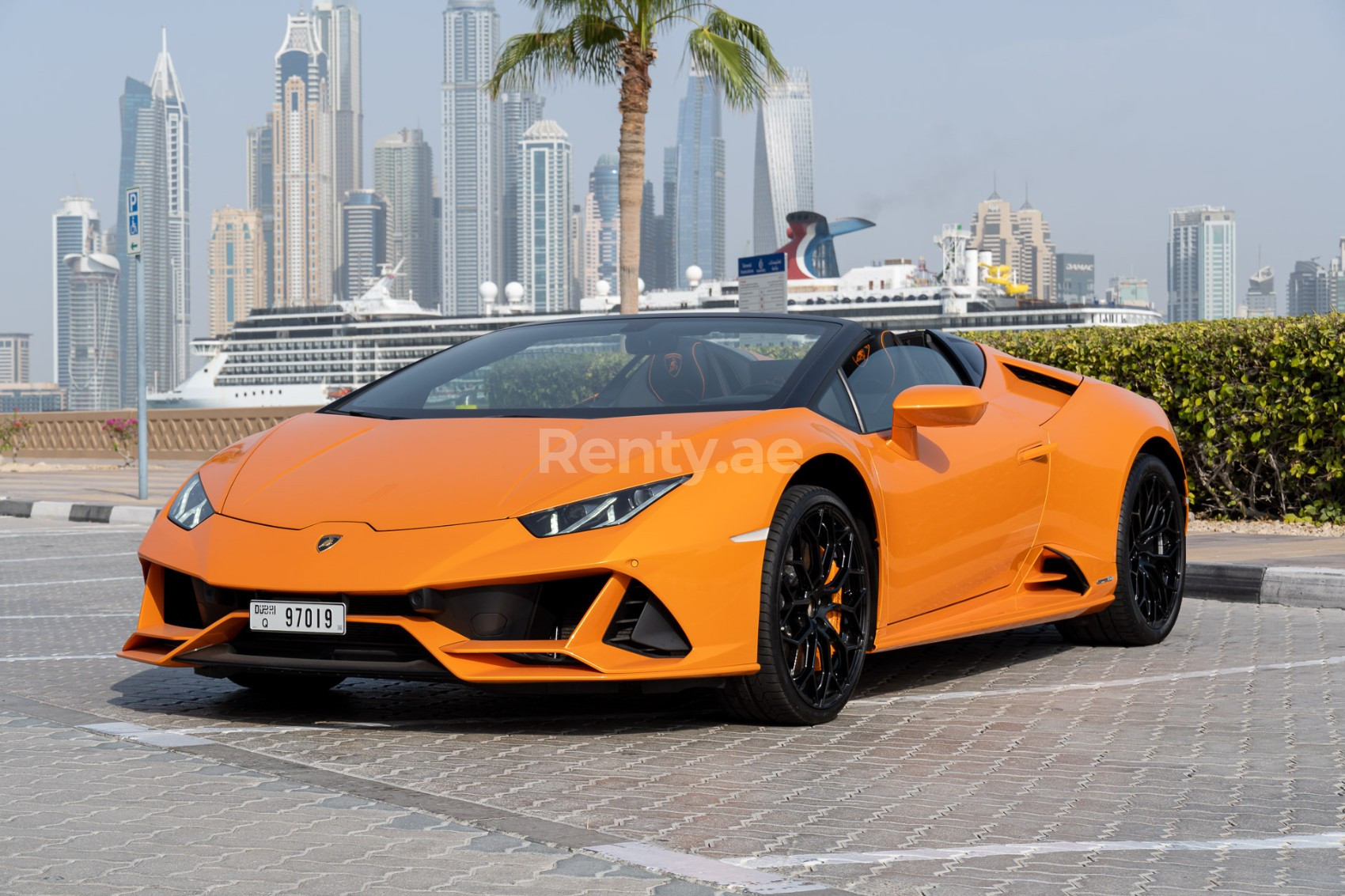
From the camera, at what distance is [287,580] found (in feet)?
13.3

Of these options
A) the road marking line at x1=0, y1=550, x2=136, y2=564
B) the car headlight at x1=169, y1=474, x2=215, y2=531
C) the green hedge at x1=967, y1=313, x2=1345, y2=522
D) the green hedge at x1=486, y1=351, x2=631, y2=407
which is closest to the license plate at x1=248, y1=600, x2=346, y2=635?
the car headlight at x1=169, y1=474, x2=215, y2=531

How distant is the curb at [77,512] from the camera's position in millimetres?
14945

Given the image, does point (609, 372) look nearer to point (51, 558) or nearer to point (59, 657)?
point (59, 657)

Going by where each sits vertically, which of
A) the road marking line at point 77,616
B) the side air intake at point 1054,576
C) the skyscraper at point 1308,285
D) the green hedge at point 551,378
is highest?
the skyscraper at point 1308,285

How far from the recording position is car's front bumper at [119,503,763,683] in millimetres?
3932

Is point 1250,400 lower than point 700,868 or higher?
higher

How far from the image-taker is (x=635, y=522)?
400 cm

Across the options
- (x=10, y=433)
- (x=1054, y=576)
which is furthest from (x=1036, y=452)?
(x=10, y=433)

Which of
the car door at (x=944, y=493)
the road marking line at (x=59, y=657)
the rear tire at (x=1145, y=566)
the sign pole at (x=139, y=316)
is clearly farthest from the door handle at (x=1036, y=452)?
the sign pole at (x=139, y=316)

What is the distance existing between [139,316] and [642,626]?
13.2m

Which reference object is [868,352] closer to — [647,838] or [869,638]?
[869,638]

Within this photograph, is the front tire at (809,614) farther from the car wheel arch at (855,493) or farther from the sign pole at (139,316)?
the sign pole at (139,316)

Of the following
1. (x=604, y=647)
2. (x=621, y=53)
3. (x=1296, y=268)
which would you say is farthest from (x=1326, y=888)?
(x=1296, y=268)

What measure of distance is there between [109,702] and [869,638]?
2.46 metres
